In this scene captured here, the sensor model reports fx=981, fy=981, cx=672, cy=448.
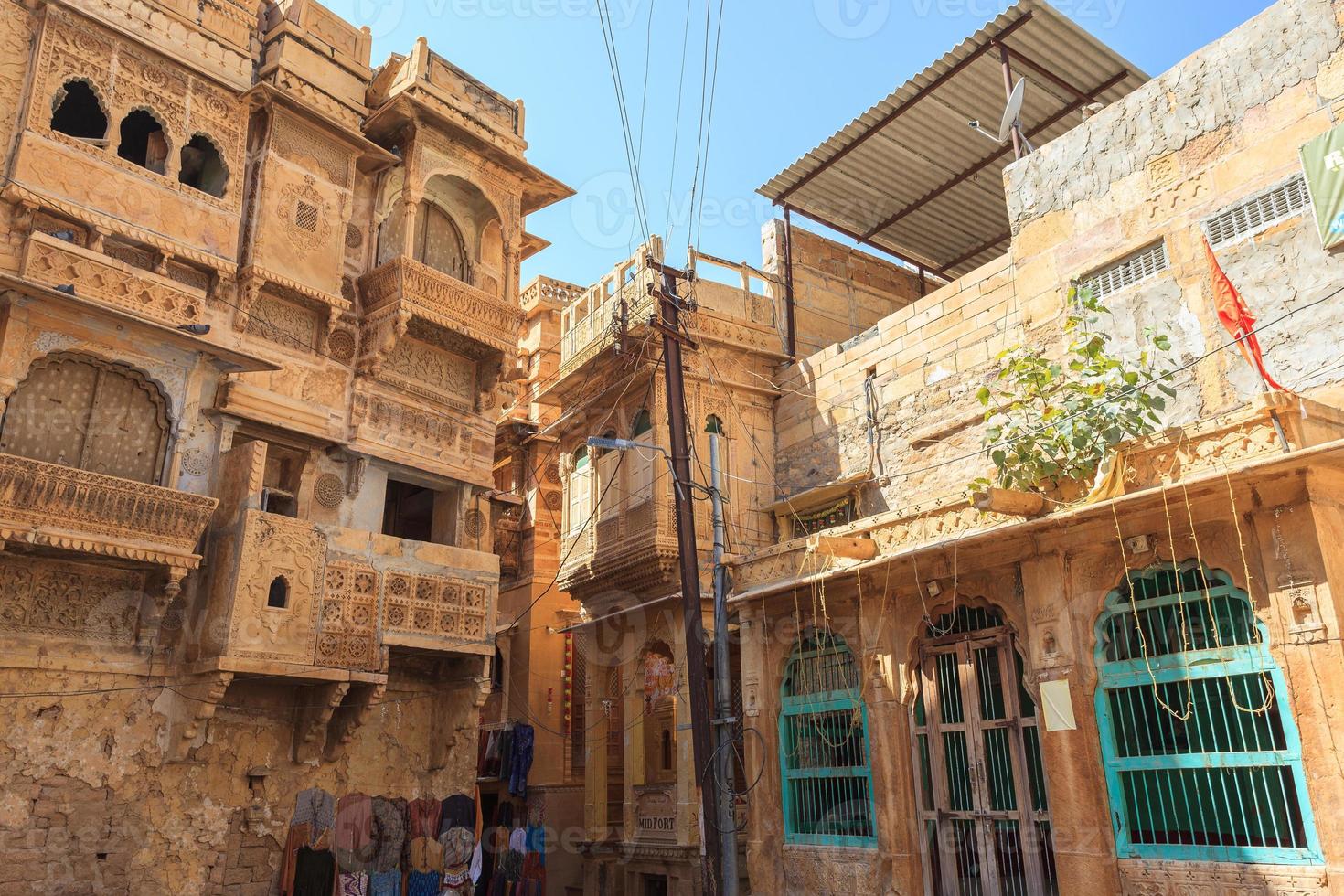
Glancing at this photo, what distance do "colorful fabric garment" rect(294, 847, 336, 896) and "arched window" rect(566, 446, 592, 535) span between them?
7834 mm

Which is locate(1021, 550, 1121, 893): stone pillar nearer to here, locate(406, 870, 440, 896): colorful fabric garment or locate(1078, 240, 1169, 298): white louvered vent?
locate(1078, 240, 1169, 298): white louvered vent

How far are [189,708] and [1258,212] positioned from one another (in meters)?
13.9


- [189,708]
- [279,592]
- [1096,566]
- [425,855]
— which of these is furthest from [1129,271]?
[189,708]

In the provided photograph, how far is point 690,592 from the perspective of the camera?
12016 mm

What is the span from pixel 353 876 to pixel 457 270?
32.0 ft

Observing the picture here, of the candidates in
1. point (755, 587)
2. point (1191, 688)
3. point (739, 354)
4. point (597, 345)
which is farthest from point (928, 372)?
point (1191, 688)

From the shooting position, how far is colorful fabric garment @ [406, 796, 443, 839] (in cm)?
1442

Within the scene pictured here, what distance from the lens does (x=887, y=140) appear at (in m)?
17.0

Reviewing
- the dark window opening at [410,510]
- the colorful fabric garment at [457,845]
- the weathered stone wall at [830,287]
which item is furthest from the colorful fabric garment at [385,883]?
the weathered stone wall at [830,287]

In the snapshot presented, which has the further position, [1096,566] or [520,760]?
[520,760]

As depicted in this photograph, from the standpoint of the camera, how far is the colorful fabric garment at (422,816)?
568 inches

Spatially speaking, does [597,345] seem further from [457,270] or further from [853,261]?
[853,261]

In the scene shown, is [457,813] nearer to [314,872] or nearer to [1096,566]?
→ [314,872]

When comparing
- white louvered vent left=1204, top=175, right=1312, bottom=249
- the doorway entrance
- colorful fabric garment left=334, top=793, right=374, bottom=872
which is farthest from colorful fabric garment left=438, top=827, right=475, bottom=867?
white louvered vent left=1204, top=175, right=1312, bottom=249
